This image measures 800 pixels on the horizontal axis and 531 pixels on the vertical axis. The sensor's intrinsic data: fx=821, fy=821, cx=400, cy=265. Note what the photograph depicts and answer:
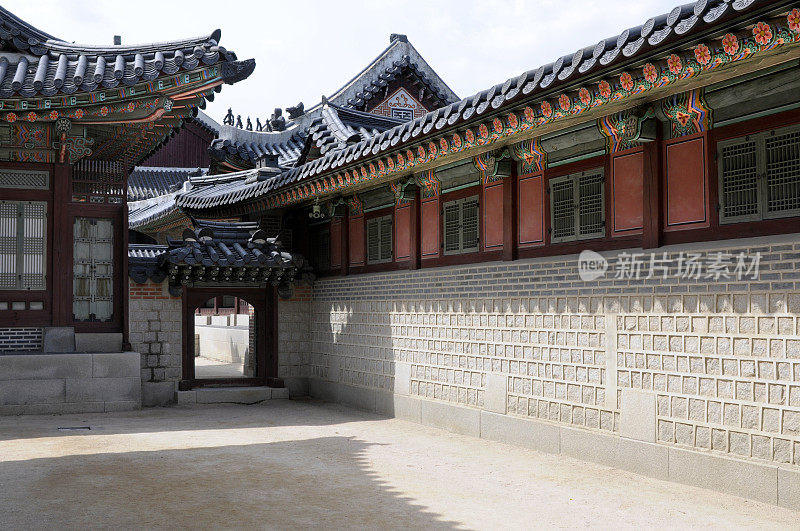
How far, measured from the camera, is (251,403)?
14.2 meters

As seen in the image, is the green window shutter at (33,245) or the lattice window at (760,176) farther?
the green window shutter at (33,245)

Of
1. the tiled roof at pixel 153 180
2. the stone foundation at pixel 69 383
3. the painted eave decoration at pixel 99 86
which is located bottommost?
the stone foundation at pixel 69 383

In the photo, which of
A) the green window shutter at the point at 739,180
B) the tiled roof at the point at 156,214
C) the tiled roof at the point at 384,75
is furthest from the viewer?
the tiled roof at the point at 156,214

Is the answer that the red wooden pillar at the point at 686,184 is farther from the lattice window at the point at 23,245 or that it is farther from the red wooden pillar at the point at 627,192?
the lattice window at the point at 23,245

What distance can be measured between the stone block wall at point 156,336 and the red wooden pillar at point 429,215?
4841 millimetres

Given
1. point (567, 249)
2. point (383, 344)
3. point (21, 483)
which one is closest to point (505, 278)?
point (567, 249)

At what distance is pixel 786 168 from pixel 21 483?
7098mm

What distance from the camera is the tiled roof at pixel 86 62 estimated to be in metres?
11.5

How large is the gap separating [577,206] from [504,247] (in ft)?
4.20

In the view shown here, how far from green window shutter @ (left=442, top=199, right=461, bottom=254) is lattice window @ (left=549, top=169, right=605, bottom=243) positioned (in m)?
1.94

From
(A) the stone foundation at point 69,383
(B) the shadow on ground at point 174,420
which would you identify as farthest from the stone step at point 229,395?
(A) the stone foundation at point 69,383

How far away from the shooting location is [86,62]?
12297mm

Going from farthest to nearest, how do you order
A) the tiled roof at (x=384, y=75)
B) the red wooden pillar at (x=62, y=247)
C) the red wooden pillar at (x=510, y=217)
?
the tiled roof at (x=384, y=75), the red wooden pillar at (x=62, y=247), the red wooden pillar at (x=510, y=217)

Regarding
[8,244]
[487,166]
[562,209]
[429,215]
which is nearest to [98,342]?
[8,244]
